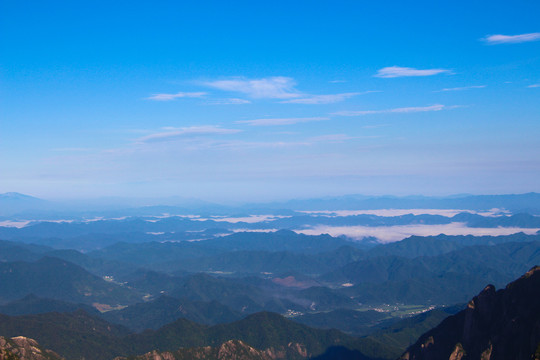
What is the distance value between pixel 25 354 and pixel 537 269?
150487 mm

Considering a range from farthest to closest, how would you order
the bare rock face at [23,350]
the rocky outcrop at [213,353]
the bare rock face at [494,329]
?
the rocky outcrop at [213,353] < the bare rock face at [23,350] < the bare rock face at [494,329]

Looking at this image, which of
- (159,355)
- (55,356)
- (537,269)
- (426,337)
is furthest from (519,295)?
(55,356)

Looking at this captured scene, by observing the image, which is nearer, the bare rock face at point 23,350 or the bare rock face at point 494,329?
the bare rock face at point 494,329

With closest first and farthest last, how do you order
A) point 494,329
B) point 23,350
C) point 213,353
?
point 494,329
point 23,350
point 213,353

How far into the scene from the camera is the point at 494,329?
13575 centimetres

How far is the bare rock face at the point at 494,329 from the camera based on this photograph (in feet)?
409

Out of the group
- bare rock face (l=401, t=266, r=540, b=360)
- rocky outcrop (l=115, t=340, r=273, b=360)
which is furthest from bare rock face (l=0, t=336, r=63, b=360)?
bare rock face (l=401, t=266, r=540, b=360)

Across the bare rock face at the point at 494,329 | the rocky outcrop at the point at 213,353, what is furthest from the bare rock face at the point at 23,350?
the bare rock face at the point at 494,329

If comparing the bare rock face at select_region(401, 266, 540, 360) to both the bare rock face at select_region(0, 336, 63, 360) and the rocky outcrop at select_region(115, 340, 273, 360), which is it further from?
the bare rock face at select_region(0, 336, 63, 360)

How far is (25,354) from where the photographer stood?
161 m

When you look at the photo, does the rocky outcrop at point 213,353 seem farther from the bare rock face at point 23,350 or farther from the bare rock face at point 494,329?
the bare rock face at point 494,329

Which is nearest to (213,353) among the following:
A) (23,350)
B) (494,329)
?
(23,350)

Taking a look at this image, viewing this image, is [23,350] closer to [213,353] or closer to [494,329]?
[213,353]

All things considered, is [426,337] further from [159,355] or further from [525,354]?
[159,355]
